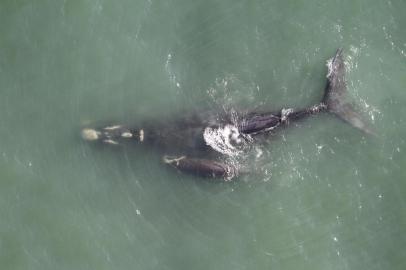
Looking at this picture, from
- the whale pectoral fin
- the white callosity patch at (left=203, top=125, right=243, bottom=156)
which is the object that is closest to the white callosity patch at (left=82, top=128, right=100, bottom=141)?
the whale pectoral fin

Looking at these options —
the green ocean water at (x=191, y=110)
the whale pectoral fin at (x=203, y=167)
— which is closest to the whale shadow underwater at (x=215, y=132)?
the whale pectoral fin at (x=203, y=167)

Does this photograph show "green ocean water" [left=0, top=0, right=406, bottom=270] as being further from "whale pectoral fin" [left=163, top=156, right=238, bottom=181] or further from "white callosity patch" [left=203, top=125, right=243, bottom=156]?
"white callosity patch" [left=203, top=125, right=243, bottom=156]

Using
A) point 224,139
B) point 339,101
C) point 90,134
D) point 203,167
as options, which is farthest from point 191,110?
point 339,101

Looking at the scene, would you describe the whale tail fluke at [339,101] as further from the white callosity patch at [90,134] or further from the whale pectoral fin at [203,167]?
the white callosity patch at [90,134]

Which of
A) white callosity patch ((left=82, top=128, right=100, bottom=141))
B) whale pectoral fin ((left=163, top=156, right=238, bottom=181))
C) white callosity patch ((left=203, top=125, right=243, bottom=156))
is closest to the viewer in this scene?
whale pectoral fin ((left=163, top=156, right=238, bottom=181))

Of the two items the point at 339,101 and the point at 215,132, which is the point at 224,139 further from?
the point at 339,101

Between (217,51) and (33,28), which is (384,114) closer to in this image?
(217,51)

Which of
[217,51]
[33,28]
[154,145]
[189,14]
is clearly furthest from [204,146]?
[33,28]
